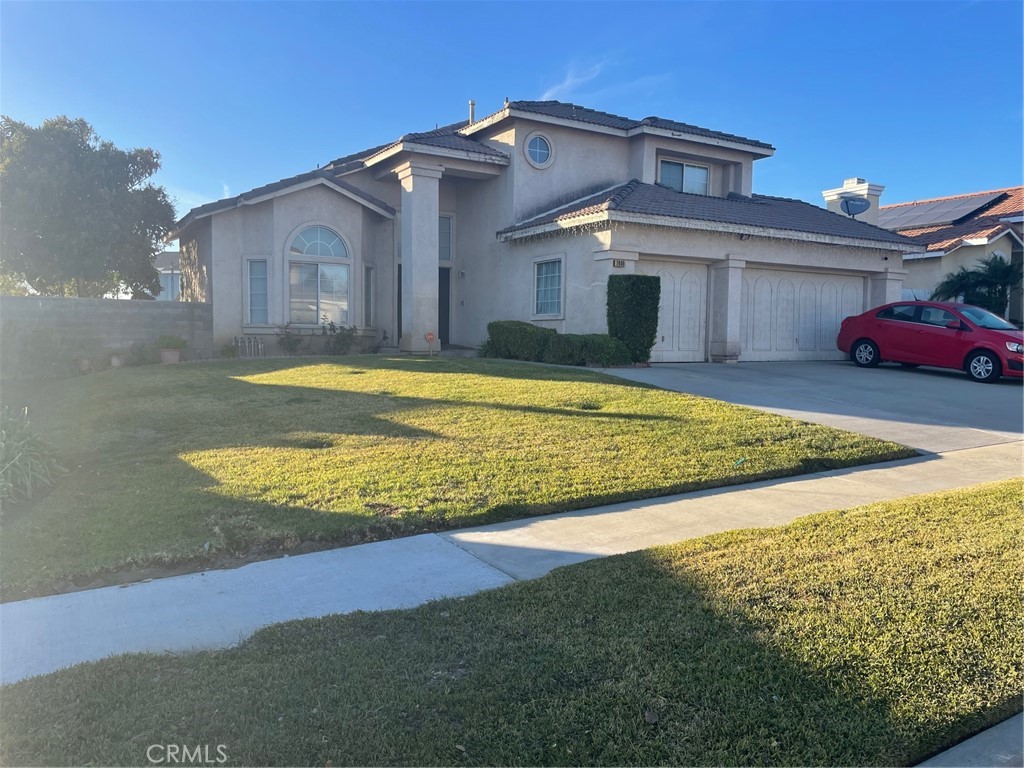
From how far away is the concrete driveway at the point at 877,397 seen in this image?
31.5 feet

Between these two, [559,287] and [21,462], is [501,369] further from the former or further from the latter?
[21,462]

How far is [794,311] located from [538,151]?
809cm

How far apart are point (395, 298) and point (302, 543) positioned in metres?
15.3

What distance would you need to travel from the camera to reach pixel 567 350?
49.5 feet

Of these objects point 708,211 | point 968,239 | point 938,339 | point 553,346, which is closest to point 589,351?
point 553,346

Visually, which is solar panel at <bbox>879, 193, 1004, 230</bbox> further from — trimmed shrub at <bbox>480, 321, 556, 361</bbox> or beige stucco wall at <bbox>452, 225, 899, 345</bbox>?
trimmed shrub at <bbox>480, 321, 556, 361</bbox>

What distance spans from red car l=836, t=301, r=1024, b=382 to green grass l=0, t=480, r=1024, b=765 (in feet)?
39.9

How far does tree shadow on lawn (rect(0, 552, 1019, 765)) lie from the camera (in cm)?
277

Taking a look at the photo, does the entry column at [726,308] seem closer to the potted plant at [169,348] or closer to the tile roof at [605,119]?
the tile roof at [605,119]

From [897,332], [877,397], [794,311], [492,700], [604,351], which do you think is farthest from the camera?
[794,311]

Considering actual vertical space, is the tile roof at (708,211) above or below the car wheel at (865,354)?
above

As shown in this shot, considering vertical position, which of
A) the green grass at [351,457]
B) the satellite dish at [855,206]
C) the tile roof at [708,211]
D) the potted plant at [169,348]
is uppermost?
the satellite dish at [855,206]

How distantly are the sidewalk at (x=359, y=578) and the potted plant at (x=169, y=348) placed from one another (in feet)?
45.9

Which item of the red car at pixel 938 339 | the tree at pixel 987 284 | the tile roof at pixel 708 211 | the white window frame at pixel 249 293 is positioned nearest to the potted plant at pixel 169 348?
the white window frame at pixel 249 293
